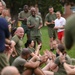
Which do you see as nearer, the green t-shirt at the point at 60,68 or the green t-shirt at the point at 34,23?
the green t-shirt at the point at 60,68

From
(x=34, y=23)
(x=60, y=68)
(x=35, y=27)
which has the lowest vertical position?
(x=35, y=27)

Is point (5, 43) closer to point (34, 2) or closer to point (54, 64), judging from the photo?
point (54, 64)

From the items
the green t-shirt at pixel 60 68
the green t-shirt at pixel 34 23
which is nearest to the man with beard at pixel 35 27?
the green t-shirt at pixel 34 23

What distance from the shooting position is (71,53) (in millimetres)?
12883

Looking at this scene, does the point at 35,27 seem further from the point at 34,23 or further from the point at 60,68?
the point at 60,68

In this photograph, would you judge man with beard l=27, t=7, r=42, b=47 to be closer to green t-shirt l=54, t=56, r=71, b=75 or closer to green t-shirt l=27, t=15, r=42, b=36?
green t-shirt l=27, t=15, r=42, b=36

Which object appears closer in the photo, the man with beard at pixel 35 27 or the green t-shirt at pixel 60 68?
the green t-shirt at pixel 60 68

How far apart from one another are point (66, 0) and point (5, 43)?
42112 millimetres

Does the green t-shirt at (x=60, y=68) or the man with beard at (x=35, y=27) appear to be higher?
the green t-shirt at (x=60, y=68)

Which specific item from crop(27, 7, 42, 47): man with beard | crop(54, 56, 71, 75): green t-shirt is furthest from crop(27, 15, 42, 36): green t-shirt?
crop(54, 56, 71, 75): green t-shirt

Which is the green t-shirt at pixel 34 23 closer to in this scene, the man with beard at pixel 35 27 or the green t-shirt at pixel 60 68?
the man with beard at pixel 35 27

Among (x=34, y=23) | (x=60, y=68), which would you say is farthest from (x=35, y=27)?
(x=60, y=68)

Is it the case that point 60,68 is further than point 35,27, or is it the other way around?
point 35,27

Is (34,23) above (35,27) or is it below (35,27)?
above
